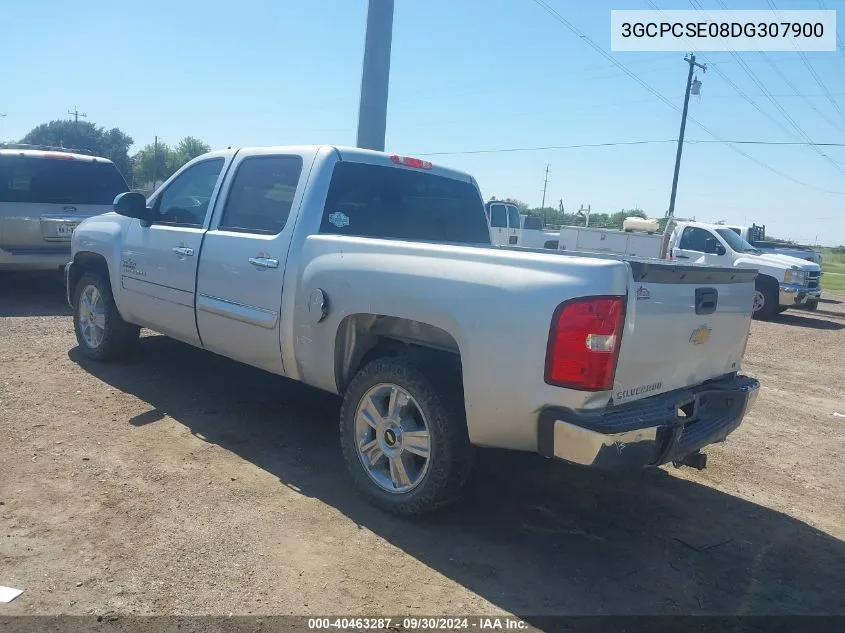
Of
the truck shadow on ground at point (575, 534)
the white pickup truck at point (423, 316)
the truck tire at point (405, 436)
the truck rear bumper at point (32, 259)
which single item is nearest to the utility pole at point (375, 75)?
the truck rear bumper at point (32, 259)

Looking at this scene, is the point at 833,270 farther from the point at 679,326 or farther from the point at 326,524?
the point at 326,524

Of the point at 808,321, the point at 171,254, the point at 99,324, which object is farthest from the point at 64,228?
the point at 808,321

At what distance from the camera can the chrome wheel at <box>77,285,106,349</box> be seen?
616 cm

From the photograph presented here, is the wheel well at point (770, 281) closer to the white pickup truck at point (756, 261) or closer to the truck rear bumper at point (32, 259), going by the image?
the white pickup truck at point (756, 261)

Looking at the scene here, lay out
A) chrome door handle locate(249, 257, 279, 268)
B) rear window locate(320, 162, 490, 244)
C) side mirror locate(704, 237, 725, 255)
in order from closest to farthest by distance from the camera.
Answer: chrome door handle locate(249, 257, 279, 268)
rear window locate(320, 162, 490, 244)
side mirror locate(704, 237, 725, 255)

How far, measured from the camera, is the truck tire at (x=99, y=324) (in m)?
6.04

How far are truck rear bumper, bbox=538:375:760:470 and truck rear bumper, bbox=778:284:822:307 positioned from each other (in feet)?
41.5

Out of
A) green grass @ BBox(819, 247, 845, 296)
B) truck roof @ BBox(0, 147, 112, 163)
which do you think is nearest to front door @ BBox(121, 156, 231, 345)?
truck roof @ BBox(0, 147, 112, 163)

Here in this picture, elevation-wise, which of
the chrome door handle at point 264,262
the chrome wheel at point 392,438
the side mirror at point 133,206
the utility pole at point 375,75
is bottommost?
the chrome wheel at point 392,438

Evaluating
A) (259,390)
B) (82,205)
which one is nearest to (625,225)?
(82,205)

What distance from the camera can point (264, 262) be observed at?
4367 millimetres

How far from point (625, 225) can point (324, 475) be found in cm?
1926

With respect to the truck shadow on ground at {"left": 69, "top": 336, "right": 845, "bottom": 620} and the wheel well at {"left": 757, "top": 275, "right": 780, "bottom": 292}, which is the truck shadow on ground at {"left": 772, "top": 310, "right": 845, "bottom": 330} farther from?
the truck shadow on ground at {"left": 69, "top": 336, "right": 845, "bottom": 620}

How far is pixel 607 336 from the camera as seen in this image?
2980 mm
